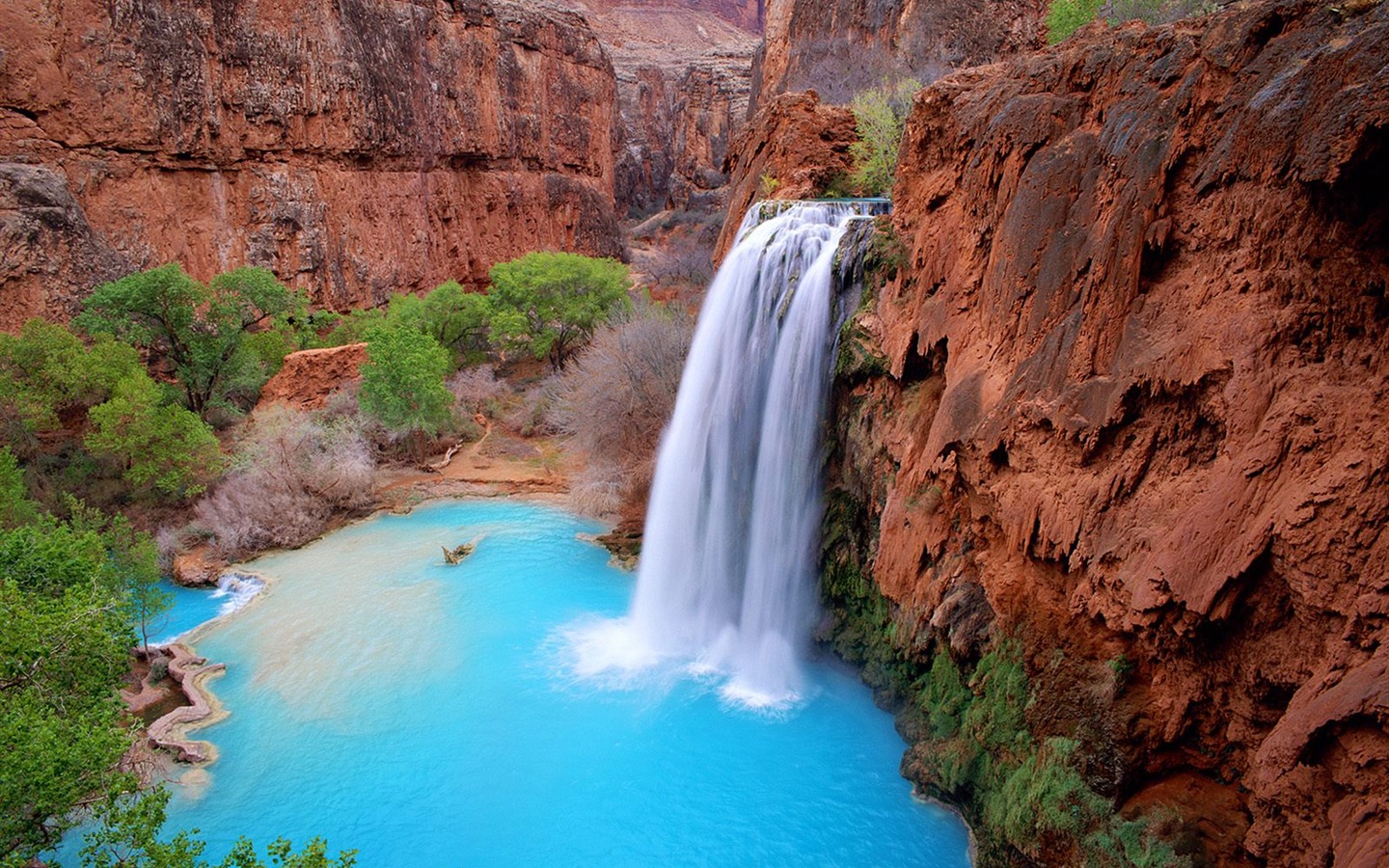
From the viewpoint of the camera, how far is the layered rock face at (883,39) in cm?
2550

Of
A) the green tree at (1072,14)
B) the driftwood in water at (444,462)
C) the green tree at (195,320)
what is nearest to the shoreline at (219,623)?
the driftwood in water at (444,462)

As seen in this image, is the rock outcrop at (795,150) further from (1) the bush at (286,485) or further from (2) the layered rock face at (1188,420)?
(1) the bush at (286,485)

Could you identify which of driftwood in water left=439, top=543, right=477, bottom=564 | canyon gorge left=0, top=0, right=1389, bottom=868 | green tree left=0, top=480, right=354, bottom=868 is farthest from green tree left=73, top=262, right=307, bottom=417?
canyon gorge left=0, top=0, right=1389, bottom=868

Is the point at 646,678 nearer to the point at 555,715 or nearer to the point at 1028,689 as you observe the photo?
the point at 555,715

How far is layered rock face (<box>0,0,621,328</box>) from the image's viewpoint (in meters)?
20.6

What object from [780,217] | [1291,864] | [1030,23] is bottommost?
[1291,864]

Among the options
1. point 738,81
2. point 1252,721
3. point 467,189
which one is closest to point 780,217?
point 1252,721

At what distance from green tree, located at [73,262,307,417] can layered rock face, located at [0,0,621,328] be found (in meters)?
1.73

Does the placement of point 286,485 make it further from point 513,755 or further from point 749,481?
point 749,481

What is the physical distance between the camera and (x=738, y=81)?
186 feet

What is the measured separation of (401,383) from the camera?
21.0 metres

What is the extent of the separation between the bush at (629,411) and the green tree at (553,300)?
9.20 meters

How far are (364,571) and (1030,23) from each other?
1070 inches

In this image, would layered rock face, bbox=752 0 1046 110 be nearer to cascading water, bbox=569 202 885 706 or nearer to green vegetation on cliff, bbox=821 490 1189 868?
cascading water, bbox=569 202 885 706
